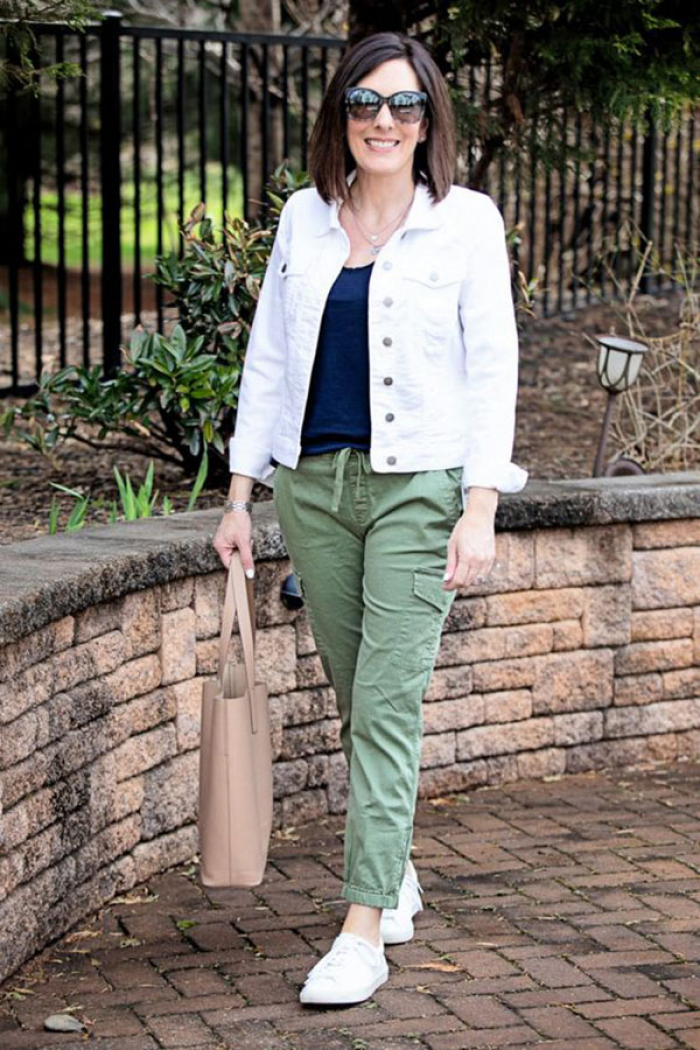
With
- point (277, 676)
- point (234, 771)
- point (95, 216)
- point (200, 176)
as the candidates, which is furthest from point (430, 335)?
point (95, 216)

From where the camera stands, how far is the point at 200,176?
285 inches

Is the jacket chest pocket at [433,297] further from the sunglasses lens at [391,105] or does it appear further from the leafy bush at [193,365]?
the leafy bush at [193,365]

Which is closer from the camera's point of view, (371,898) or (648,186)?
(371,898)

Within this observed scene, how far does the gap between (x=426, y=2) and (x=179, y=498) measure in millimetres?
1978

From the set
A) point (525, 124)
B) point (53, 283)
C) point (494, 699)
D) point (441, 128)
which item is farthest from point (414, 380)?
point (53, 283)

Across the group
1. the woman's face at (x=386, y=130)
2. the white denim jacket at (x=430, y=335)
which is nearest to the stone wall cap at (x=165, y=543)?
the white denim jacket at (x=430, y=335)

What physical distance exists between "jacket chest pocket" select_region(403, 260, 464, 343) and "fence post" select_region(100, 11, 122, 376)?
342 centimetres

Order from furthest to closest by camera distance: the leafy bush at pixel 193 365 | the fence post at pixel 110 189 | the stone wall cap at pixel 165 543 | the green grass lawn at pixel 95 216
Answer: the green grass lawn at pixel 95 216, the fence post at pixel 110 189, the leafy bush at pixel 193 365, the stone wall cap at pixel 165 543

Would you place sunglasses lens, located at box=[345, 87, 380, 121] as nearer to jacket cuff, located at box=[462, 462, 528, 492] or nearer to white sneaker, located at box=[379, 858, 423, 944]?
jacket cuff, located at box=[462, 462, 528, 492]

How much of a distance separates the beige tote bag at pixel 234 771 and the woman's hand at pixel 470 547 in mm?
539

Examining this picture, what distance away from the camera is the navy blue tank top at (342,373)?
3.64 meters

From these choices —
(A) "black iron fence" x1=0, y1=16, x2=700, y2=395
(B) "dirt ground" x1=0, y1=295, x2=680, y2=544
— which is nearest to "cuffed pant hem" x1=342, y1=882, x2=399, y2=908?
(B) "dirt ground" x1=0, y1=295, x2=680, y2=544

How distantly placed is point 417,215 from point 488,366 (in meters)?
0.34

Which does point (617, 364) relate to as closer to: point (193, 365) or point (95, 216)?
point (193, 365)
